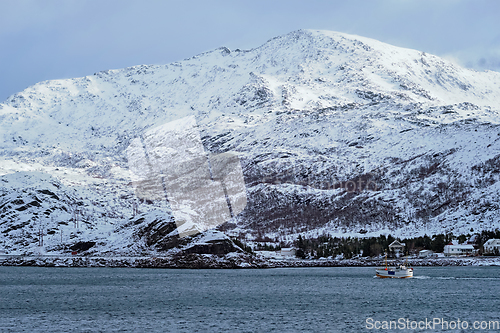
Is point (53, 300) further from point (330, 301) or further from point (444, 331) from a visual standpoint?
point (444, 331)

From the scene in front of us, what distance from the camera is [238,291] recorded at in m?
108

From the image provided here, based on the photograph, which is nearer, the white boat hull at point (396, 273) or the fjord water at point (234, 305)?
the fjord water at point (234, 305)

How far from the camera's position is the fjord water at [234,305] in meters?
67.3

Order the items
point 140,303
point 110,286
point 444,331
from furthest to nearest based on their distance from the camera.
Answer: point 110,286, point 140,303, point 444,331

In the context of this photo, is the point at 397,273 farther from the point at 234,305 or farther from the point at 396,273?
the point at 234,305

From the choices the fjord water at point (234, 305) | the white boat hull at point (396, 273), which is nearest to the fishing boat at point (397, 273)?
the white boat hull at point (396, 273)

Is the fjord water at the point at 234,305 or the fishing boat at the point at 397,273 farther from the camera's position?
the fishing boat at the point at 397,273

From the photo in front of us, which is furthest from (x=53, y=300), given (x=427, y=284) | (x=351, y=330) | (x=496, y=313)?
(x=427, y=284)

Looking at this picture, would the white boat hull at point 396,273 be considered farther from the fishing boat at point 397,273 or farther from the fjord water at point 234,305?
the fjord water at point 234,305

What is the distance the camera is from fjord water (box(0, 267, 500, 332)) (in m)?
67.3

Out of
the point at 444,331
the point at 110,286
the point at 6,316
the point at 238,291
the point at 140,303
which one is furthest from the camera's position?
the point at 110,286

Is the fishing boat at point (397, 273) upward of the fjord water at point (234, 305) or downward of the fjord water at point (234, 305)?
downward

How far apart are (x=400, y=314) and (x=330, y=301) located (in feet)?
56.6

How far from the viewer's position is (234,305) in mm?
86250
